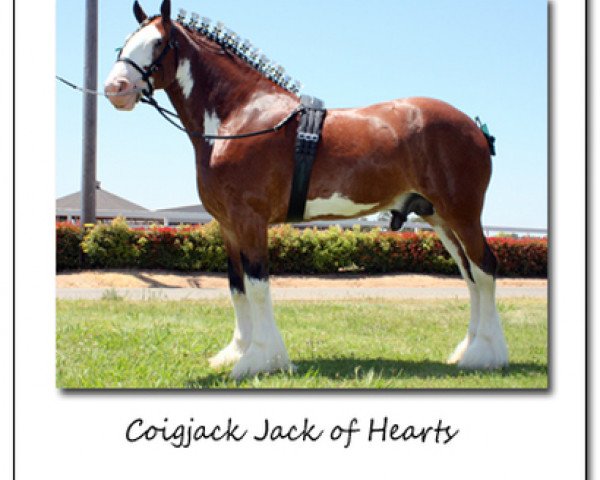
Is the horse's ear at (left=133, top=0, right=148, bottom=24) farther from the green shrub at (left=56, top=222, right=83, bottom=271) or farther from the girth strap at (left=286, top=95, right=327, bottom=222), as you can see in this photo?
the green shrub at (left=56, top=222, right=83, bottom=271)

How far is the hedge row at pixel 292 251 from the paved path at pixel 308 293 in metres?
0.40

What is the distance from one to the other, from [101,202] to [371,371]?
13.0 feet

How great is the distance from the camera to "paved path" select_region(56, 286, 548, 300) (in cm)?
641

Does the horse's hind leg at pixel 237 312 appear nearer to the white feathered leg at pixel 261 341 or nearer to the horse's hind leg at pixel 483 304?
the white feathered leg at pixel 261 341

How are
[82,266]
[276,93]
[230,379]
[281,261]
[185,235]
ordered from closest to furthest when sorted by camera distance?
[230,379]
[276,93]
[82,266]
[185,235]
[281,261]

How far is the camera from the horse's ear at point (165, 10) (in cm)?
359

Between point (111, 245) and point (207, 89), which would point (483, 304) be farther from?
point (111, 245)

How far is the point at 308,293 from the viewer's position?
25.8 feet

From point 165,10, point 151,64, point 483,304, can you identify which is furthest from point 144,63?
point 483,304

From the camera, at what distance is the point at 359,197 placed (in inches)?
147
